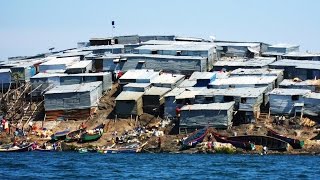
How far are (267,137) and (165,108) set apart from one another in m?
12.1

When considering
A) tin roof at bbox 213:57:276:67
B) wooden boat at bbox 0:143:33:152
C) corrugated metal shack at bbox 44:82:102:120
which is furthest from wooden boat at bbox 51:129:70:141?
tin roof at bbox 213:57:276:67

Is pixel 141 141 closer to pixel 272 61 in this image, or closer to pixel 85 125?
pixel 85 125

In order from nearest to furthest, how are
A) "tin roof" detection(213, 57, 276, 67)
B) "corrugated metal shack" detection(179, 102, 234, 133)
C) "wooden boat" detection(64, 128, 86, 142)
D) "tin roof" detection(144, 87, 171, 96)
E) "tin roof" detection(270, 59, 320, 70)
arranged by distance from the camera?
"corrugated metal shack" detection(179, 102, 234, 133)
"wooden boat" detection(64, 128, 86, 142)
"tin roof" detection(144, 87, 171, 96)
"tin roof" detection(270, 59, 320, 70)
"tin roof" detection(213, 57, 276, 67)

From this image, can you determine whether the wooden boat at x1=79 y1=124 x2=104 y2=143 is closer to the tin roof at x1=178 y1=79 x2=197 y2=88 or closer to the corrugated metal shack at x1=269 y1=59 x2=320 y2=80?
the tin roof at x1=178 y1=79 x2=197 y2=88

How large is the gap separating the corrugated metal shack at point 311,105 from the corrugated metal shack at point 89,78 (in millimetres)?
21963

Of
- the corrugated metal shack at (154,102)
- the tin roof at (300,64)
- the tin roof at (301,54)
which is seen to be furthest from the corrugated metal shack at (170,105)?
→ the tin roof at (301,54)

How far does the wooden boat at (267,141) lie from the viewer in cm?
7238

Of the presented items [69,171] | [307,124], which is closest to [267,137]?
[307,124]

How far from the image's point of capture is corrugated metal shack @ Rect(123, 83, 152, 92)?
82.9m

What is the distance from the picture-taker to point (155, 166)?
65750mm

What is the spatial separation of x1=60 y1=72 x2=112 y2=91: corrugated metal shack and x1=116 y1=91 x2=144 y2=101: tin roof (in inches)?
178

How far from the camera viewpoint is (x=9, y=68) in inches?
3652

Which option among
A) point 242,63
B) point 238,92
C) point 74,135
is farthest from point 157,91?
point 242,63

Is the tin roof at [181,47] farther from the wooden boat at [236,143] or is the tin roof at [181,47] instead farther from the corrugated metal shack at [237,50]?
the wooden boat at [236,143]
